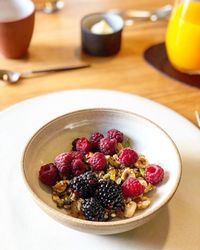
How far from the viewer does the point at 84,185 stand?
61 centimetres

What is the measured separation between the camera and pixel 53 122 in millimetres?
714

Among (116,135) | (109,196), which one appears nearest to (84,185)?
(109,196)

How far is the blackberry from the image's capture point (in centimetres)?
61

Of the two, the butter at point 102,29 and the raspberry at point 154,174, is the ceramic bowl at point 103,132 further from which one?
the butter at point 102,29

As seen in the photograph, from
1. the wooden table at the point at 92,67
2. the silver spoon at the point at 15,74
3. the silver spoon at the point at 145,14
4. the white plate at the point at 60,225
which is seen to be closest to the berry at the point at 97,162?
the white plate at the point at 60,225

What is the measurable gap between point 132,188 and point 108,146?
11 centimetres

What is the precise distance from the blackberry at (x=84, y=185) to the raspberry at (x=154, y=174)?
89mm

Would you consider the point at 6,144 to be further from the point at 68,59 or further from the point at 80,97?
the point at 68,59

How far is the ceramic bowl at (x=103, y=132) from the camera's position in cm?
56

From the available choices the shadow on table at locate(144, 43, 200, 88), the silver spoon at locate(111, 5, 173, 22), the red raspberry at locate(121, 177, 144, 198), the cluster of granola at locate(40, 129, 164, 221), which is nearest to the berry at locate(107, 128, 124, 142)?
the cluster of granola at locate(40, 129, 164, 221)

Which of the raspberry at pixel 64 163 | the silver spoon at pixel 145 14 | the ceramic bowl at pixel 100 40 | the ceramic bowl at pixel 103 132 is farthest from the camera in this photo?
the silver spoon at pixel 145 14

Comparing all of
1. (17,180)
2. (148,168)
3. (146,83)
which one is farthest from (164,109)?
(17,180)

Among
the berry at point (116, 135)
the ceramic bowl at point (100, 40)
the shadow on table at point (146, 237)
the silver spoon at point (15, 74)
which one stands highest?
the berry at point (116, 135)

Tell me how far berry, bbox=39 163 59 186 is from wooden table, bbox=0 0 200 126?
0.27 metres
